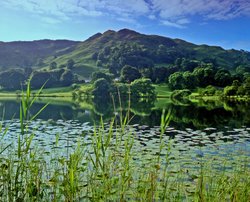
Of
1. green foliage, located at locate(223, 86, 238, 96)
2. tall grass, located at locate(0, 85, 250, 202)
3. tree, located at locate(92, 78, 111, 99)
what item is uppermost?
tall grass, located at locate(0, 85, 250, 202)

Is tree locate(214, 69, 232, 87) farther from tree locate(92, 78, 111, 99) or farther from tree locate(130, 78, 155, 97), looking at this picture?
tree locate(92, 78, 111, 99)

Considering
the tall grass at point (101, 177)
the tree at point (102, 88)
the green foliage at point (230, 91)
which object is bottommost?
the tree at point (102, 88)

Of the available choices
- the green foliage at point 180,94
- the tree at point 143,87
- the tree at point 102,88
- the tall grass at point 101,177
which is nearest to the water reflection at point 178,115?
the tall grass at point 101,177

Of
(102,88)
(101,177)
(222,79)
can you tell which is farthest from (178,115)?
(102,88)

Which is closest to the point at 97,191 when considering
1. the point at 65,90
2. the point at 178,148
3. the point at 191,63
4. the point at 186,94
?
the point at 178,148

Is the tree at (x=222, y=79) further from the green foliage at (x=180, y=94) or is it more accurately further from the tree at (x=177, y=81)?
the green foliage at (x=180, y=94)

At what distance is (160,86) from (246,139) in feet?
424

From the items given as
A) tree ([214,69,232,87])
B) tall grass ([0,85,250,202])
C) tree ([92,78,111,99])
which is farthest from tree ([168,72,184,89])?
tall grass ([0,85,250,202])

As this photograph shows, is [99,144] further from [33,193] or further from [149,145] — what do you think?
[149,145]

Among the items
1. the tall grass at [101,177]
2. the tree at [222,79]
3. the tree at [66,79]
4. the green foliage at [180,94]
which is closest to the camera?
the tall grass at [101,177]

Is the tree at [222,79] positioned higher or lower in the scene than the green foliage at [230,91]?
higher

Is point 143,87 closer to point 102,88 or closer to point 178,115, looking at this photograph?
point 102,88

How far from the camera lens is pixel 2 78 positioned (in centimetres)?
19662

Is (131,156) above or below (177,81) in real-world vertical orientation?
above
